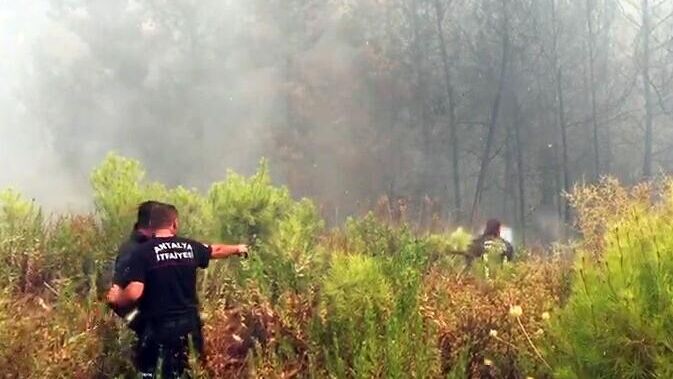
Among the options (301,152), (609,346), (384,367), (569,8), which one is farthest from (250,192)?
(569,8)

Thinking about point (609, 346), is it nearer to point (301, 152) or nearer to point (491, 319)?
point (491, 319)

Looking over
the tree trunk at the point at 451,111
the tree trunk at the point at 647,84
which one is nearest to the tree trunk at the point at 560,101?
the tree trunk at the point at 647,84

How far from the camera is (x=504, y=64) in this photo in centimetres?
1677

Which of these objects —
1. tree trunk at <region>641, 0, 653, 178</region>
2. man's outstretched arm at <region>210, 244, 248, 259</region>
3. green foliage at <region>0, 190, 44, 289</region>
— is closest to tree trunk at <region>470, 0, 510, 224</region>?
tree trunk at <region>641, 0, 653, 178</region>

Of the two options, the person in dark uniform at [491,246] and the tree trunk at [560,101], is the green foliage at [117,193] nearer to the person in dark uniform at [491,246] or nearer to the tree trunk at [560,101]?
the person in dark uniform at [491,246]

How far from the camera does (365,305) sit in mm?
3303

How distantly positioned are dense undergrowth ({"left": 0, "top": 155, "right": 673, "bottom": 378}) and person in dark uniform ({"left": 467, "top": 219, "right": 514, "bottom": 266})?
55 centimetres

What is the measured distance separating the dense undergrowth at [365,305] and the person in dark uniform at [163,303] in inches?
6.3

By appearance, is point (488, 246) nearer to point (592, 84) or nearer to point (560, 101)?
point (560, 101)

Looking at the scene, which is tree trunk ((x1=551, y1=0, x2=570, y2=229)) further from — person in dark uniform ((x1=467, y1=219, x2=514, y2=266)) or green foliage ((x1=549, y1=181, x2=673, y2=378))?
green foliage ((x1=549, y1=181, x2=673, y2=378))

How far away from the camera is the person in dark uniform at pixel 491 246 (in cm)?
579

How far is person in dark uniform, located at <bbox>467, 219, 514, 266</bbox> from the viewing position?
5789 mm

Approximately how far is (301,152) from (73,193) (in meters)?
5.30

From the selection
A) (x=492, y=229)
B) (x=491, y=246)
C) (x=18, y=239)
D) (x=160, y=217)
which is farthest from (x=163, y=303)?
(x=492, y=229)
